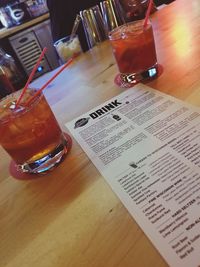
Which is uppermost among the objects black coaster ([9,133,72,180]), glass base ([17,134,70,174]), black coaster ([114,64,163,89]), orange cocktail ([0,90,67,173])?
orange cocktail ([0,90,67,173])

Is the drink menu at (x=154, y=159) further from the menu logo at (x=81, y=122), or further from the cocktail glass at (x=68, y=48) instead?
the cocktail glass at (x=68, y=48)

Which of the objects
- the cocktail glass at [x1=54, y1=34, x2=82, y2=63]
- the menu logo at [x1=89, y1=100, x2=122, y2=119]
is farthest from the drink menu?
the cocktail glass at [x1=54, y1=34, x2=82, y2=63]

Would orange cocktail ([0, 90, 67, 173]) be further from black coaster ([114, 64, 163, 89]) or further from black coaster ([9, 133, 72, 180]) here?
black coaster ([114, 64, 163, 89])

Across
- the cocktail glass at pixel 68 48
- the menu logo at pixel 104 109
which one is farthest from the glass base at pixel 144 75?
the cocktail glass at pixel 68 48

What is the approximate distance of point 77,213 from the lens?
0.50m

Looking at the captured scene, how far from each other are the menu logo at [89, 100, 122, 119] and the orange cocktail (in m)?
0.15

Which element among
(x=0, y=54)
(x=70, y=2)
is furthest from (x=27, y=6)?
(x=0, y=54)

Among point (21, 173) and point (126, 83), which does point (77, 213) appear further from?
point (126, 83)

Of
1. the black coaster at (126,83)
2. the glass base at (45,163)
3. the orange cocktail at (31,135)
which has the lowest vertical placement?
the black coaster at (126,83)

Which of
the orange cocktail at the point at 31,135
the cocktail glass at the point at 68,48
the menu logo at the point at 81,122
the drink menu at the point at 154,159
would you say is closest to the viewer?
the drink menu at the point at 154,159

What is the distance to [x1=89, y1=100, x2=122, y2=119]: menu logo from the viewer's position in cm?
77

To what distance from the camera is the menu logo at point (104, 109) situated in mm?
771

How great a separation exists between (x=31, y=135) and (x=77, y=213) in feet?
0.73

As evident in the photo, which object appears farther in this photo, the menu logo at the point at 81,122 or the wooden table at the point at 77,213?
the menu logo at the point at 81,122
